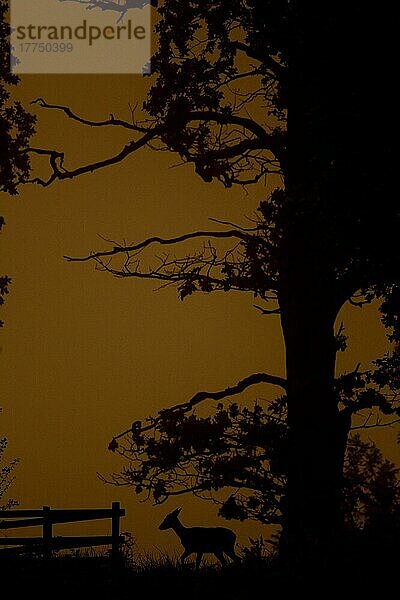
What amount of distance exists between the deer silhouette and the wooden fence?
163cm

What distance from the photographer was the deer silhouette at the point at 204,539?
63.6 ft

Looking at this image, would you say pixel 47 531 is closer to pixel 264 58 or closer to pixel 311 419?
pixel 311 419

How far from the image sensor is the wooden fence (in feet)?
67.2

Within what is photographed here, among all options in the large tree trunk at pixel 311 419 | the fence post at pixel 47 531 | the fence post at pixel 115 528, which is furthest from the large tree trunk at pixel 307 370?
the fence post at pixel 47 531

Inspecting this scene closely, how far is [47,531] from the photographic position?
20.9 m

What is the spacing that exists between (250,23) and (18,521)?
1071 cm

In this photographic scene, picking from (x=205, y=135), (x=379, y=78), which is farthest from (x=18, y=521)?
(x=379, y=78)

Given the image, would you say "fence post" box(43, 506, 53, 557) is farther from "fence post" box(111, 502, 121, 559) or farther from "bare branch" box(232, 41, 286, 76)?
"bare branch" box(232, 41, 286, 76)

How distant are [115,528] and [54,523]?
4.70 feet

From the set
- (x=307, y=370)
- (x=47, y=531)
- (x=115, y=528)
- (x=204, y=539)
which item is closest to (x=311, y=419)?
(x=307, y=370)

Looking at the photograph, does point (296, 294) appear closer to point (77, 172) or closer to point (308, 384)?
point (308, 384)

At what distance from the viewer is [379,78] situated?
13.2m

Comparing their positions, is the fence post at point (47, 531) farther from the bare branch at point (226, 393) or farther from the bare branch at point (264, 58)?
the bare branch at point (264, 58)

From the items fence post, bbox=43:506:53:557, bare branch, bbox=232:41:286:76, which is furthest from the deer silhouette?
bare branch, bbox=232:41:286:76
